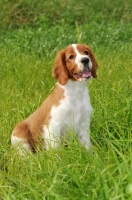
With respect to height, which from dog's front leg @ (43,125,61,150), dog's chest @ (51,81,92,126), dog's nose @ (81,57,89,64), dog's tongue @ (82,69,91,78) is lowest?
dog's front leg @ (43,125,61,150)

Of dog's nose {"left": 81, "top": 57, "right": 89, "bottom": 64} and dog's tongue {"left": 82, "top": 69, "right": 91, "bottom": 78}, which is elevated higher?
dog's nose {"left": 81, "top": 57, "right": 89, "bottom": 64}

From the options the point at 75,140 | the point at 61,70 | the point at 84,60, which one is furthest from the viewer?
the point at 61,70

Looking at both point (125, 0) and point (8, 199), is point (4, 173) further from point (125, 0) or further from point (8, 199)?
A: point (125, 0)

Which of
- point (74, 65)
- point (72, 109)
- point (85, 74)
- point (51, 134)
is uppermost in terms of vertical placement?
point (74, 65)

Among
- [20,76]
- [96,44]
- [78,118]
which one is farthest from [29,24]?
[78,118]

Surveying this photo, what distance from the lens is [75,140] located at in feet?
15.7

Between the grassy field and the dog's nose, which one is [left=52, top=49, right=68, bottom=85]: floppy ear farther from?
the grassy field

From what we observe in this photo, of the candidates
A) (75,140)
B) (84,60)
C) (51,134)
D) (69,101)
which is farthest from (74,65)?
(75,140)

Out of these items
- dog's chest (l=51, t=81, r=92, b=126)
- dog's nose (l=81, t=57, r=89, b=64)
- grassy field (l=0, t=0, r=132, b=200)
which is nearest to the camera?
grassy field (l=0, t=0, r=132, b=200)

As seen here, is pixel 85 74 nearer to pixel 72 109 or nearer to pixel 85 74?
pixel 85 74

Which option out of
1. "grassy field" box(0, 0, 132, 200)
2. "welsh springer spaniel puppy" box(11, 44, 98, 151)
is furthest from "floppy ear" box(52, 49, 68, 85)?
"grassy field" box(0, 0, 132, 200)

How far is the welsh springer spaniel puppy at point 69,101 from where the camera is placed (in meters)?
5.30

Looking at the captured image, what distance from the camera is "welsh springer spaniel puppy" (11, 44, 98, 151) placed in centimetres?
530

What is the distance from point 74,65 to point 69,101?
0.37 meters
